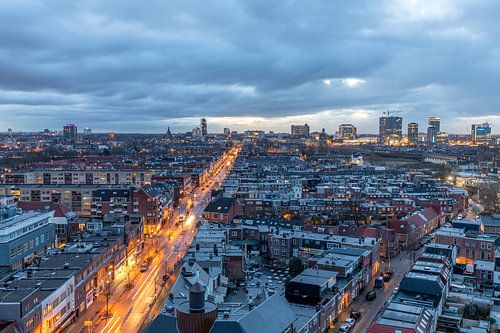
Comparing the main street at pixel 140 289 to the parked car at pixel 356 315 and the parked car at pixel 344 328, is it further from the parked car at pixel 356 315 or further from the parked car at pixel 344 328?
the parked car at pixel 356 315

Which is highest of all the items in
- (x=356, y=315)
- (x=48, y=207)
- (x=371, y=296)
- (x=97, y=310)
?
(x=48, y=207)

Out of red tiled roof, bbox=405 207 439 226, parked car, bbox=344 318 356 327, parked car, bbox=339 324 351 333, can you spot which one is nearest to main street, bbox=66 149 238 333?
parked car, bbox=339 324 351 333

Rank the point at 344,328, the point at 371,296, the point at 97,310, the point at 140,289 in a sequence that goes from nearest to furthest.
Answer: the point at 344,328
the point at 97,310
the point at 371,296
the point at 140,289

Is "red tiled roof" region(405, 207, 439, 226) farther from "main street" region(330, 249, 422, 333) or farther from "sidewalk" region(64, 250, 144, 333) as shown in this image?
"sidewalk" region(64, 250, 144, 333)

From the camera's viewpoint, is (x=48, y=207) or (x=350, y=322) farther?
(x=48, y=207)

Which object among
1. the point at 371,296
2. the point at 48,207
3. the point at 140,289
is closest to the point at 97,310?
the point at 140,289

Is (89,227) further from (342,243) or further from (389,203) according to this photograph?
(389,203)

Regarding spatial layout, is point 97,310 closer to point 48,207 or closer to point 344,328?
point 344,328

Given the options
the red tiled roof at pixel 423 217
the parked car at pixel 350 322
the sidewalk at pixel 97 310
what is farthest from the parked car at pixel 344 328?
the red tiled roof at pixel 423 217

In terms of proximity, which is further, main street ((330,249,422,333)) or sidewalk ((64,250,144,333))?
main street ((330,249,422,333))
